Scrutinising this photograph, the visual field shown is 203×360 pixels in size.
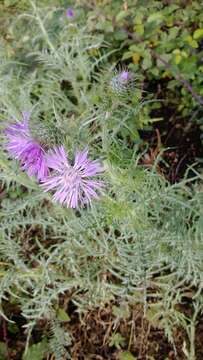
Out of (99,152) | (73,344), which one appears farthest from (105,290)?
(99,152)

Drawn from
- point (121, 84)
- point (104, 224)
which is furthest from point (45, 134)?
point (104, 224)

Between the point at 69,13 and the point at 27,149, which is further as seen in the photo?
the point at 69,13

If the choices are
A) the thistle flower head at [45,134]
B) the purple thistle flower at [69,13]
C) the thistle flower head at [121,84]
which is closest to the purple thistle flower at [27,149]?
the thistle flower head at [45,134]

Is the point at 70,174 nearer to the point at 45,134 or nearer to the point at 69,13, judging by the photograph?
the point at 45,134

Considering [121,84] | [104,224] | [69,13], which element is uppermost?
[69,13]

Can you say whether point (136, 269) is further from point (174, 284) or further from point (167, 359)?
point (167, 359)

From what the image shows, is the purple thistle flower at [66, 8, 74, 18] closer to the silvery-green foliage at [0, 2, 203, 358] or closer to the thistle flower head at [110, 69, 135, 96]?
the silvery-green foliage at [0, 2, 203, 358]

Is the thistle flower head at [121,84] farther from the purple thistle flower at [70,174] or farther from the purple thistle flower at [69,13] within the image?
the purple thistle flower at [69,13]
